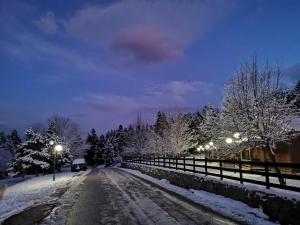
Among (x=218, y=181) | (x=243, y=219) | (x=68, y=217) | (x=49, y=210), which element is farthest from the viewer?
(x=218, y=181)

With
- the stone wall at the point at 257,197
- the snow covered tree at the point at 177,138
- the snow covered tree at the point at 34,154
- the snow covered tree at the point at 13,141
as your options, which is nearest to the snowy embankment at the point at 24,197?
the stone wall at the point at 257,197

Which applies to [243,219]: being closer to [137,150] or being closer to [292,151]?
[292,151]

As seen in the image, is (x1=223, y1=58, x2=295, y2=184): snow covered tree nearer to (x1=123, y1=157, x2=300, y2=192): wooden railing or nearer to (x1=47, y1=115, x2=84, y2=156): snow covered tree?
(x1=123, y1=157, x2=300, y2=192): wooden railing

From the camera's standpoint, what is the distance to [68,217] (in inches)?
442

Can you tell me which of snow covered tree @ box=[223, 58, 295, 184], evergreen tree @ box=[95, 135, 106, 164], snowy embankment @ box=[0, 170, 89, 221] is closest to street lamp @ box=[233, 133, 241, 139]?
snow covered tree @ box=[223, 58, 295, 184]

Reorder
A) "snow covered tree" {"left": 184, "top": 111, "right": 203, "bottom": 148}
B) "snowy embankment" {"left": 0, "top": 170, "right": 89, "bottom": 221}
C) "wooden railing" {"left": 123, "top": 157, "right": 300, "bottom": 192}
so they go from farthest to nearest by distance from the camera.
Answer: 1. "snow covered tree" {"left": 184, "top": 111, "right": 203, "bottom": 148}
2. "snowy embankment" {"left": 0, "top": 170, "right": 89, "bottom": 221}
3. "wooden railing" {"left": 123, "top": 157, "right": 300, "bottom": 192}

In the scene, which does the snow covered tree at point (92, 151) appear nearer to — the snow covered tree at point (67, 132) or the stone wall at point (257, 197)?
the snow covered tree at point (67, 132)

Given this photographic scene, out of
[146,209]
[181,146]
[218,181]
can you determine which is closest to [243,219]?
[146,209]

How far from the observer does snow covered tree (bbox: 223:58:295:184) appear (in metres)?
20.7

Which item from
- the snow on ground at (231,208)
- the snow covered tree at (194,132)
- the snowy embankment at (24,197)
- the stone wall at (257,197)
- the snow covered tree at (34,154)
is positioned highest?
the snow covered tree at (194,132)

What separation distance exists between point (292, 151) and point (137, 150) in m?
42.7

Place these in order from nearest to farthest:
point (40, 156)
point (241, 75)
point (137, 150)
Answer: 1. point (241, 75)
2. point (40, 156)
3. point (137, 150)

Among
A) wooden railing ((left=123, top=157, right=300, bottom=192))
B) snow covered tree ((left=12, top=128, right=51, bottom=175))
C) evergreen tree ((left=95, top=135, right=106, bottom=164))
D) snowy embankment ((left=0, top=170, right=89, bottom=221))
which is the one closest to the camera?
wooden railing ((left=123, top=157, right=300, bottom=192))

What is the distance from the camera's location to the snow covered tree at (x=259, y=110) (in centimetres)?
2066
